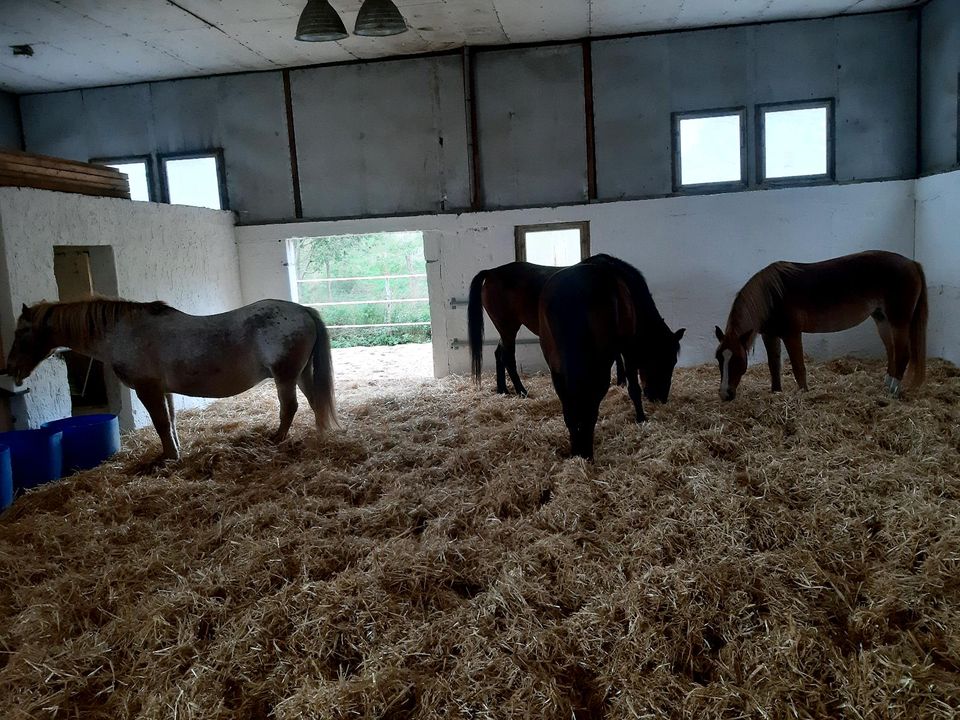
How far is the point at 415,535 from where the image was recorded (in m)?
3.03

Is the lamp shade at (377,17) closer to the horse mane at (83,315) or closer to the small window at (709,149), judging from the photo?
the horse mane at (83,315)

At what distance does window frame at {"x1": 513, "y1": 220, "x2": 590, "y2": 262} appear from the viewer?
7082 millimetres

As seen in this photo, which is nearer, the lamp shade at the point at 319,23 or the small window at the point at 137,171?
the lamp shade at the point at 319,23

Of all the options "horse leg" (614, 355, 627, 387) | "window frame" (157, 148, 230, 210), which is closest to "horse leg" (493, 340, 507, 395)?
"horse leg" (614, 355, 627, 387)

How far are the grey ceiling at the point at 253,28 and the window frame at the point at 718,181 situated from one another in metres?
0.86

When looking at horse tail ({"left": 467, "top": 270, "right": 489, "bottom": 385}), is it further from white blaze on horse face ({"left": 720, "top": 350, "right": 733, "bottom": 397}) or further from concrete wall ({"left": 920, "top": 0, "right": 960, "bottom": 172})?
concrete wall ({"left": 920, "top": 0, "right": 960, "bottom": 172})

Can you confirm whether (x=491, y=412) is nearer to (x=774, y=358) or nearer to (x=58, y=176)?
(x=774, y=358)

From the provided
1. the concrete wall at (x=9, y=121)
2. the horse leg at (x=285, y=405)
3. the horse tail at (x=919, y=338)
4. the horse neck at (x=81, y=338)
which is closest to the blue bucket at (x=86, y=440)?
the horse neck at (x=81, y=338)

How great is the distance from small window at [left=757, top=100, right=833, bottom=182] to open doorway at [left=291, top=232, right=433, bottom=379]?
15.2 feet

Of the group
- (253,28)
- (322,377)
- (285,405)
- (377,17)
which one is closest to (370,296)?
(253,28)

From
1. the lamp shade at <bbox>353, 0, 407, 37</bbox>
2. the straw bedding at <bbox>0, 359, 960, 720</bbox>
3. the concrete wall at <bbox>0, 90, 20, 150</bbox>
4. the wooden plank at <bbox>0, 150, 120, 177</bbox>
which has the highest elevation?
the concrete wall at <bbox>0, 90, 20, 150</bbox>

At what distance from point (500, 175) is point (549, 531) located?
5.24 meters

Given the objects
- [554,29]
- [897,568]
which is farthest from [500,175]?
[897,568]

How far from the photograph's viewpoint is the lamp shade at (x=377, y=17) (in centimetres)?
435
